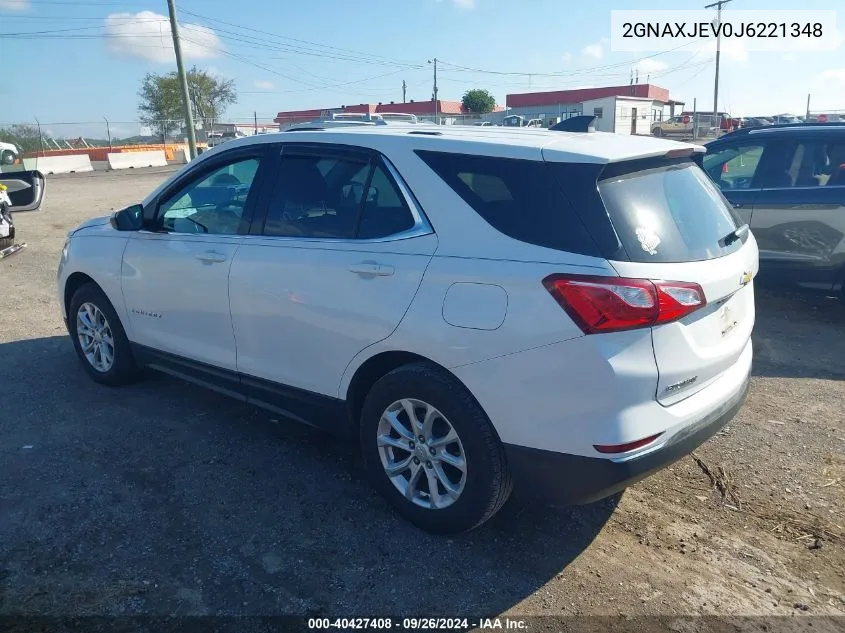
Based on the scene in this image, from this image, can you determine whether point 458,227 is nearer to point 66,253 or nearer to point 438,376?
point 438,376

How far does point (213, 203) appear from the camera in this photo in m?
4.18

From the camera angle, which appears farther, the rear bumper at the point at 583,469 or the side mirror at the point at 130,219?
the side mirror at the point at 130,219

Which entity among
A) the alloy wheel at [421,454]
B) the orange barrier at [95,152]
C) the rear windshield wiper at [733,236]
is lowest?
the alloy wheel at [421,454]

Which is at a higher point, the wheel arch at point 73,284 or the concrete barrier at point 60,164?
the concrete barrier at point 60,164

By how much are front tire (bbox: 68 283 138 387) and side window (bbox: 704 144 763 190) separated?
5754 millimetres

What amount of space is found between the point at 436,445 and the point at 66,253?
358 centimetres

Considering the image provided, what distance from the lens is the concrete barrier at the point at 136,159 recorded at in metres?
33.1

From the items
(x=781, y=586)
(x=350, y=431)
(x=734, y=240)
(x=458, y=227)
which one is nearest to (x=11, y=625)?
(x=350, y=431)

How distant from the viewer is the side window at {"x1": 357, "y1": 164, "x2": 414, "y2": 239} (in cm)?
321

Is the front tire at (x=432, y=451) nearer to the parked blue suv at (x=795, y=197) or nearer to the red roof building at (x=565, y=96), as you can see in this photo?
the parked blue suv at (x=795, y=197)

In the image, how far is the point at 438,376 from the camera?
2.97 metres

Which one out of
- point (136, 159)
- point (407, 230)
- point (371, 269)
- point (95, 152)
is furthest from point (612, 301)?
point (95, 152)

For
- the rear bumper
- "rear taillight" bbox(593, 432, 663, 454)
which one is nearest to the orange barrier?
the rear bumper

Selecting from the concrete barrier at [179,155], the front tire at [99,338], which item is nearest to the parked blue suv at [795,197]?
the front tire at [99,338]
